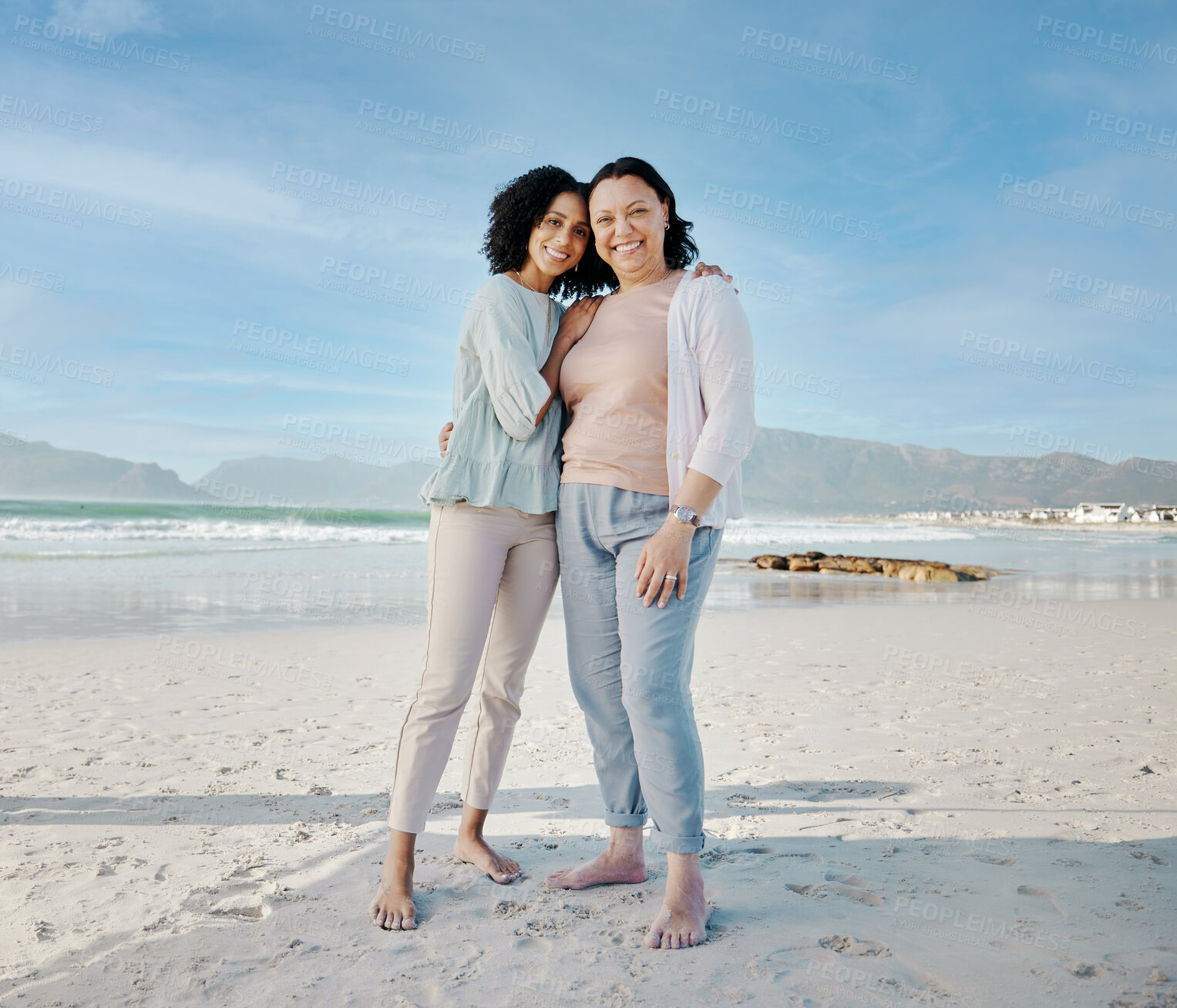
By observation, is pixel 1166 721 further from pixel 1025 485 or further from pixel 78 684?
pixel 1025 485

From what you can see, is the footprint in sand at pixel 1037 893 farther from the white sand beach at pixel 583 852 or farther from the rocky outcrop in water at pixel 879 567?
the rocky outcrop in water at pixel 879 567

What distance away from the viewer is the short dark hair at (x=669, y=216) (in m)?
2.46

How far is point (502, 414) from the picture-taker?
94.9 inches

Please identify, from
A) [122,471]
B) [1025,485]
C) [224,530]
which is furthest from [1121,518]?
[122,471]

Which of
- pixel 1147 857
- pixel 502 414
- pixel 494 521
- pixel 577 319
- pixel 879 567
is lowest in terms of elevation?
pixel 1147 857

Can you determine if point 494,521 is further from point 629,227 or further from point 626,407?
point 629,227

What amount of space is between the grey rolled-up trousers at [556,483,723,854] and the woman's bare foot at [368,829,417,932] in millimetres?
631

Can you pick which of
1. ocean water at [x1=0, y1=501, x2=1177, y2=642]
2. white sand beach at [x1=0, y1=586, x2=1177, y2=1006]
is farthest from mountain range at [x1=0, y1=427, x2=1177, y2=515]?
white sand beach at [x1=0, y1=586, x2=1177, y2=1006]

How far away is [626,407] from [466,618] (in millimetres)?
809

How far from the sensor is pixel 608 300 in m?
2.56

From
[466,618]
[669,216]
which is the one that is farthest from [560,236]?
[466,618]

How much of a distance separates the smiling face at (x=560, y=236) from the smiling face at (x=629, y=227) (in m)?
0.09

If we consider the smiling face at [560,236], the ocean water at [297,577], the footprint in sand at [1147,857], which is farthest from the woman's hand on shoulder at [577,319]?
the ocean water at [297,577]

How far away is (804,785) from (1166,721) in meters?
2.50
